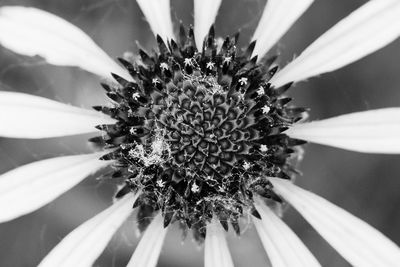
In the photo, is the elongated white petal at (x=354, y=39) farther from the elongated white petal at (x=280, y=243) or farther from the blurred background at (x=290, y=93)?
the blurred background at (x=290, y=93)

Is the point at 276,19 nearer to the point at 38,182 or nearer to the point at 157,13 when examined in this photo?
the point at 157,13

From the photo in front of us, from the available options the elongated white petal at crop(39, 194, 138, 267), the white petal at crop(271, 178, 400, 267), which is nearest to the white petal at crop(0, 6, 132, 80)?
the elongated white petal at crop(39, 194, 138, 267)

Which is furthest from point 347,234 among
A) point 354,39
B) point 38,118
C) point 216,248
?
point 38,118

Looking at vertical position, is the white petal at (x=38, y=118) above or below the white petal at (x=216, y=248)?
above

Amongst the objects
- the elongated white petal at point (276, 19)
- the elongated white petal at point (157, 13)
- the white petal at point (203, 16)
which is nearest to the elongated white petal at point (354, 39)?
the elongated white petal at point (276, 19)

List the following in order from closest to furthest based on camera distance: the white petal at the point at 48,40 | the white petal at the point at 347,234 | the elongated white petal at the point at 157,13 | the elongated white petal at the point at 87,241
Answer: the white petal at the point at 347,234 → the elongated white petal at the point at 87,241 → the white petal at the point at 48,40 → the elongated white petal at the point at 157,13
